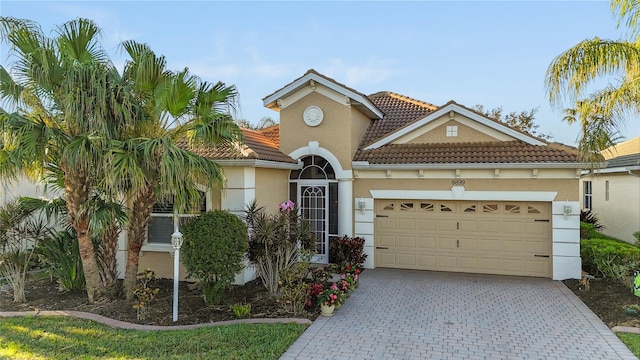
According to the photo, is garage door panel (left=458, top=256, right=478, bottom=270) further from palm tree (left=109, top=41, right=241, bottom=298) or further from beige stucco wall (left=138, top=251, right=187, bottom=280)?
beige stucco wall (left=138, top=251, right=187, bottom=280)

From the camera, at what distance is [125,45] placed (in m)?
8.61

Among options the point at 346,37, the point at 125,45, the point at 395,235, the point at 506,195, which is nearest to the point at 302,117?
the point at 346,37

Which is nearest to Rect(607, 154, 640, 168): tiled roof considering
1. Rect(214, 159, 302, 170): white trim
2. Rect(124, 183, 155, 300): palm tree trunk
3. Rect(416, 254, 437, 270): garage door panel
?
Rect(416, 254, 437, 270): garage door panel

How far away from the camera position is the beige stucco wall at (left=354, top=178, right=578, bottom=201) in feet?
37.9

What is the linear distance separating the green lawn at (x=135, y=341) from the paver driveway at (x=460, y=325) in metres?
0.54

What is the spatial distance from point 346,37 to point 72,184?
9.96 metres

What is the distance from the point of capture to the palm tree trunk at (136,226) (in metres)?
8.87

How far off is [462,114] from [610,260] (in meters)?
6.11

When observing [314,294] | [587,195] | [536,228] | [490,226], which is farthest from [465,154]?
[587,195]

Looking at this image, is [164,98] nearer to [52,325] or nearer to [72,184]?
[72,184]

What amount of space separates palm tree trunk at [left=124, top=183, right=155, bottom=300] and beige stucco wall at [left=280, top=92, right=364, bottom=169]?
230 inches

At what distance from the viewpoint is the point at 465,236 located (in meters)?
12.6

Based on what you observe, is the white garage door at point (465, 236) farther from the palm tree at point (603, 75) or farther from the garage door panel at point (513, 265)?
the palm tree at point (603, 75)

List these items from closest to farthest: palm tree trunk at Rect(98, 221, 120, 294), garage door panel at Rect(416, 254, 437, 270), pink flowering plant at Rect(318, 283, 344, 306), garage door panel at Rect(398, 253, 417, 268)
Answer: pink flowering plant at Rect(318, 283, 344, 306) → palm tree trunk at Rect(98, 221, 120, 294) → garage door panel at Rect(416, 254, 437, 270) → garage door panel at Rect(398, 253, 417, 268)
